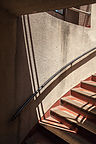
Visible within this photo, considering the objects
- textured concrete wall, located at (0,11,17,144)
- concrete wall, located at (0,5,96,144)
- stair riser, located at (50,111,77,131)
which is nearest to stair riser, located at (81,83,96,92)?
concrete wall, located at (0,5,96,144)

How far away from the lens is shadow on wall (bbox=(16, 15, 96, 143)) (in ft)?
6.84

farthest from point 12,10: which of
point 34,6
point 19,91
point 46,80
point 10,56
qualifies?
point 46,80

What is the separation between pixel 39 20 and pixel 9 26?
72cm

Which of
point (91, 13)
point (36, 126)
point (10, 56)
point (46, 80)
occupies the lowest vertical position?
point (36, 126)

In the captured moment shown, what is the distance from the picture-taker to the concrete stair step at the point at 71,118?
241 centimetres

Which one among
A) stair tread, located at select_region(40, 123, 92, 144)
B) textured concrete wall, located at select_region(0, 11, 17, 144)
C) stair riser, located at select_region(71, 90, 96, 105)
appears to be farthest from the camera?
stair riser, located at select_region(71, 90, 96, 105)

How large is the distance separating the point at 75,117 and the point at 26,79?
4.30 feet

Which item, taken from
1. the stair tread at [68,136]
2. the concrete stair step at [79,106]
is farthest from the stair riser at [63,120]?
the concrete stair step at [79,106]

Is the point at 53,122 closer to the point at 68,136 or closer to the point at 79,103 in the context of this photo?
the point at 68,136

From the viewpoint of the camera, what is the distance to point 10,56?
189 cm

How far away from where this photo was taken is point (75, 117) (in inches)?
106

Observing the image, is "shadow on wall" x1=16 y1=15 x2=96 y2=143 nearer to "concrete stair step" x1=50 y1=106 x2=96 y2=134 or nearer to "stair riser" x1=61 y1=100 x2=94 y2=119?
"concrete stair step" x1=50 y1=106 x2=96 y2=134

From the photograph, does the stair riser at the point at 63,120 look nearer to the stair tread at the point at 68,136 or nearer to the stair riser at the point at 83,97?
the stair tread at the point at 68,136

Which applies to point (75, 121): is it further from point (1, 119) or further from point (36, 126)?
point (1, 119)
